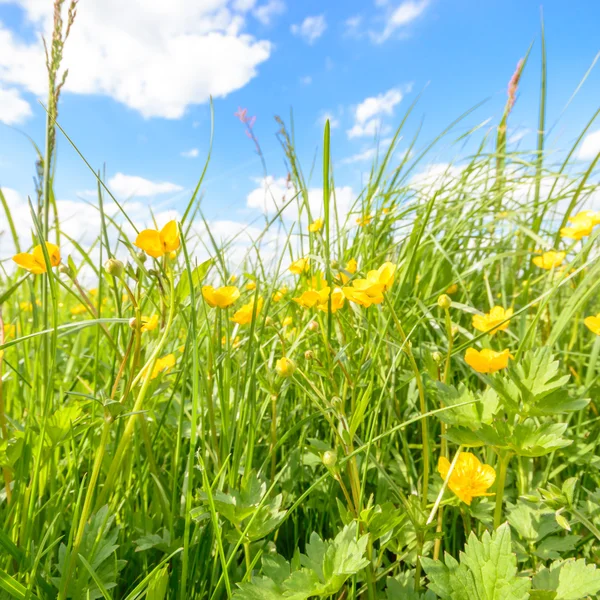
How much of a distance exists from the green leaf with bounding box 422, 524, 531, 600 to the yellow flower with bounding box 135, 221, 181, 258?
60 centimetres

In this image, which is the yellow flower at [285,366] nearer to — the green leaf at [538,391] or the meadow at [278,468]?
the meadow at [278,468]

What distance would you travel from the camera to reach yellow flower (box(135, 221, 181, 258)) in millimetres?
716

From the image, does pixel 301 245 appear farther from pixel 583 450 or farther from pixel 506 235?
pixel 583 450

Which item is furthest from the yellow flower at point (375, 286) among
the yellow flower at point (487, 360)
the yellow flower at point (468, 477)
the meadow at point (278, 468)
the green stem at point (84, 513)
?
the green stem at point (84, 513)

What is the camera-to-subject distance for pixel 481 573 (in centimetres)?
67

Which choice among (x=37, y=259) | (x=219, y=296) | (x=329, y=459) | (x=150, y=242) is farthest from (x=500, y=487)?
(x=37, y=259)

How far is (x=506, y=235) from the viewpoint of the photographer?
209 centimetres

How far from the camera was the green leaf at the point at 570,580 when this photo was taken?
26.4 inches

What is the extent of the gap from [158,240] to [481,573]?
0.67m

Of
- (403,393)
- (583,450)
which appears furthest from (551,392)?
(403,393)

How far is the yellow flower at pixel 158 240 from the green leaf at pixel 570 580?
77 centimetres

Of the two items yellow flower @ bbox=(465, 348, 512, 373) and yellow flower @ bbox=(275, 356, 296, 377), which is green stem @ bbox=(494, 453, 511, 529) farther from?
yellow flower @ bbox=(275, 356, 296, 377)

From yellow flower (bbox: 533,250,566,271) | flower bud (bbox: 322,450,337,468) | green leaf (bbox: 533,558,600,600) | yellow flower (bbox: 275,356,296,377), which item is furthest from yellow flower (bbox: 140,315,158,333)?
yellow flower (bbox: 533,250,566,271)

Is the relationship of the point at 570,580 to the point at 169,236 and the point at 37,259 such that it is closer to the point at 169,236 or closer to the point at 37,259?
the point at 169,236
